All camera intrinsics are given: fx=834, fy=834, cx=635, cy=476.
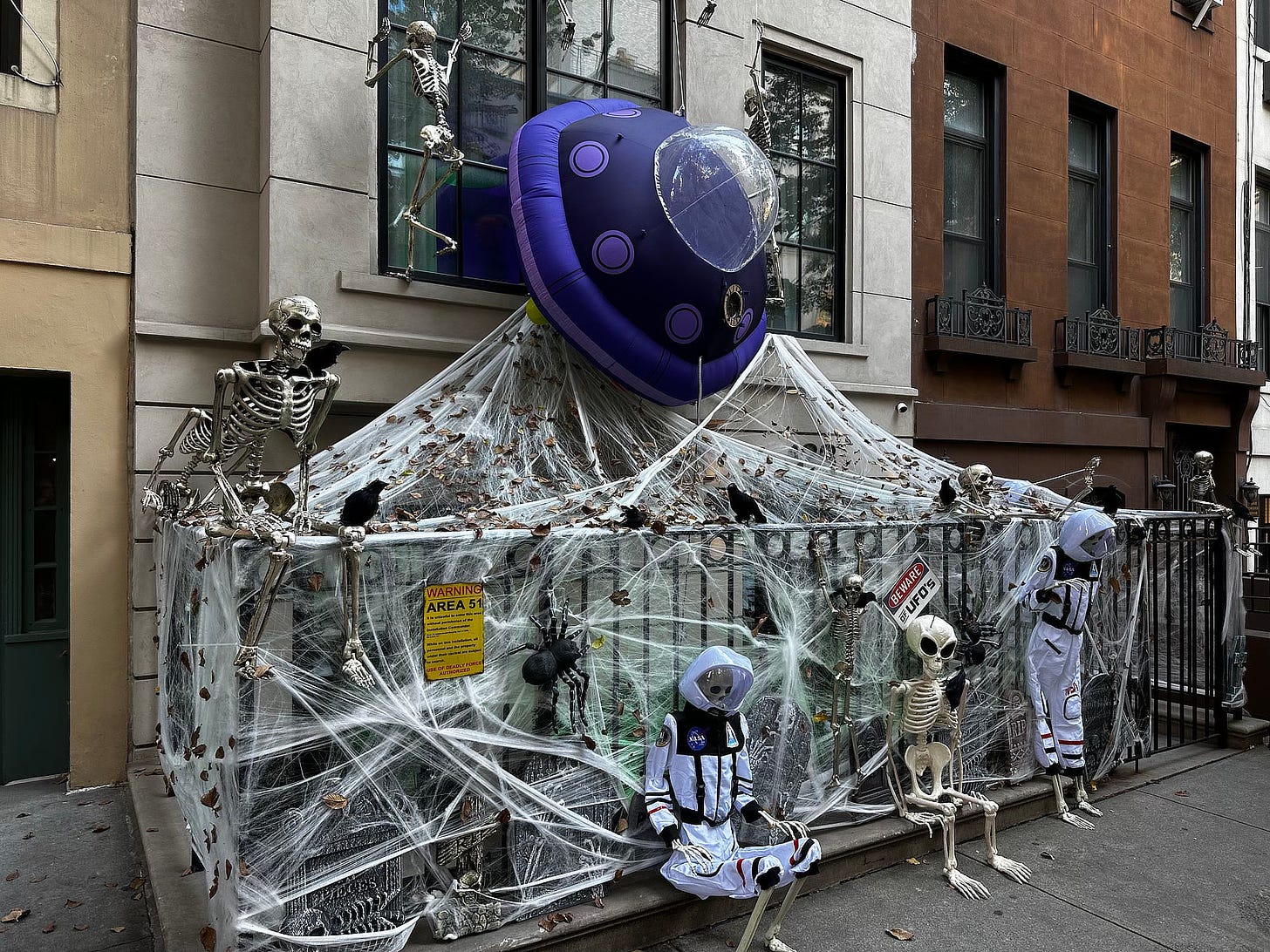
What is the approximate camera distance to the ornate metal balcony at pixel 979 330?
32.4ft

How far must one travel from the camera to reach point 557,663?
395 centimetres

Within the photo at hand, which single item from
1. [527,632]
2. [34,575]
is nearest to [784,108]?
[527,632]

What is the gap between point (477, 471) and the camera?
17.7ft

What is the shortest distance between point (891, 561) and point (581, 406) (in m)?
2.46

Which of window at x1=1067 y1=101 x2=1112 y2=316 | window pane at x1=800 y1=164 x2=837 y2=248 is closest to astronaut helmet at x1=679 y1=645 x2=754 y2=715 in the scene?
window pane at x1=800 y1=164 x2=837 y2=248

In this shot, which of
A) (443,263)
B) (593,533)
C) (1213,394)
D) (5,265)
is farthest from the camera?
(1213,394)

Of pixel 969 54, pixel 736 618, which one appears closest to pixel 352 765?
pixel 736 618

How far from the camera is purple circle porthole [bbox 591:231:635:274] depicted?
584 centimetres

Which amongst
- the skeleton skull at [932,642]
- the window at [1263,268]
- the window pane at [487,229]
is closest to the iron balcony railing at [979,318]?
the window pane at [487,229]

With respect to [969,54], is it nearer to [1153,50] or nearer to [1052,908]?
[1153,50]

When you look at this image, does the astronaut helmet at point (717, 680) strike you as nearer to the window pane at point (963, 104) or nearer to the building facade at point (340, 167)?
the building facade at point (340, 167)

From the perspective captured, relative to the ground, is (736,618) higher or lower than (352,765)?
higher

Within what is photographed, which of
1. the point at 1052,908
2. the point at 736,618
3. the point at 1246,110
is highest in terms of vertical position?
the point at 1246,110

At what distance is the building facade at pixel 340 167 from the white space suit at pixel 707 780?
12.1 feet
